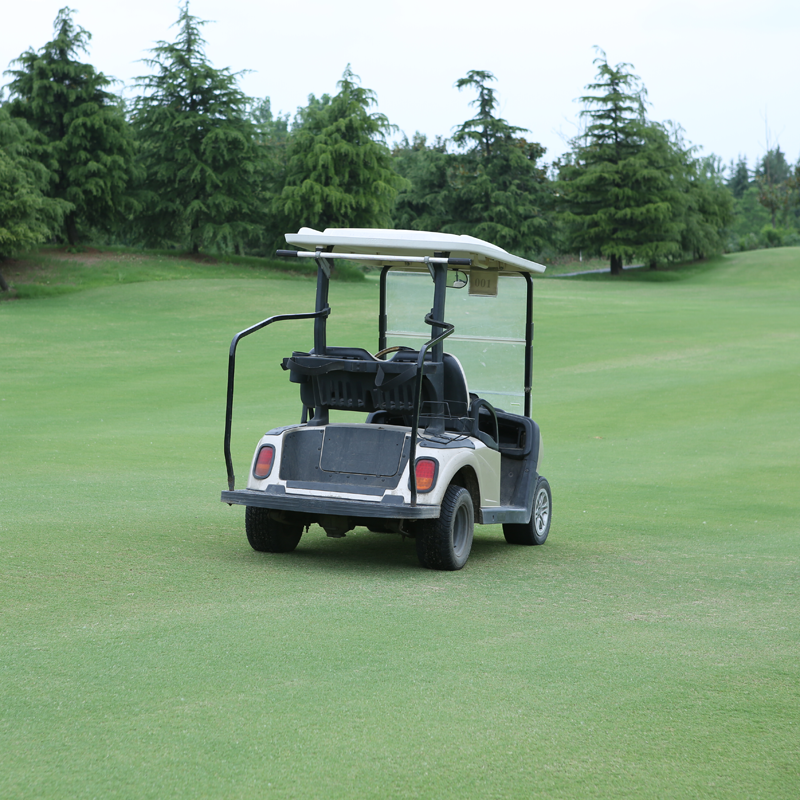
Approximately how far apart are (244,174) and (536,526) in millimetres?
46335

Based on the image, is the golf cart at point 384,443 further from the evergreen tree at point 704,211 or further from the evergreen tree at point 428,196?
the evergreen tree at point 428,196

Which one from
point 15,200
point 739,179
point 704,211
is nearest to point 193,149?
point 15,200

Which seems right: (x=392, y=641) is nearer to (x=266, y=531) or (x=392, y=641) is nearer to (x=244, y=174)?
(x=266, y=531)

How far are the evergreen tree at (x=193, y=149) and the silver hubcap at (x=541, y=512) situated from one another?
4286 centimetres

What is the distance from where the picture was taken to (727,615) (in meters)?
5.77

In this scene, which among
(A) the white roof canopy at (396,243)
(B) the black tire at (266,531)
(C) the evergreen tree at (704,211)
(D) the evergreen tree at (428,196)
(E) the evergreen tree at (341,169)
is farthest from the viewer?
(D) the evergreen tree at (428,196)

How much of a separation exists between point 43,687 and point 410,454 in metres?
3.07

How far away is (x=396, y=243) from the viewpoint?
7051 millimetres

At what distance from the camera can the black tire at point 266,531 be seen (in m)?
7.25

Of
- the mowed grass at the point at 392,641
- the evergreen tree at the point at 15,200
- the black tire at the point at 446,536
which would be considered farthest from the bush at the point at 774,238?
the black tire at the point at 446,536

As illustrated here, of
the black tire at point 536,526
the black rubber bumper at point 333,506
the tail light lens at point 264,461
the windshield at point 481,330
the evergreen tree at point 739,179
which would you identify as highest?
the evergreen tree at point 739,179

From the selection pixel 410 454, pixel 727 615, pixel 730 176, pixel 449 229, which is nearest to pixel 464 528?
pixel 410 454

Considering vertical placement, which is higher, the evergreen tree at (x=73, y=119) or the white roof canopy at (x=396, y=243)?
the evergreen tree at (x=73, y=119)

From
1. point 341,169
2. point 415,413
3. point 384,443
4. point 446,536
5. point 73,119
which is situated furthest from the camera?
point 341,169
